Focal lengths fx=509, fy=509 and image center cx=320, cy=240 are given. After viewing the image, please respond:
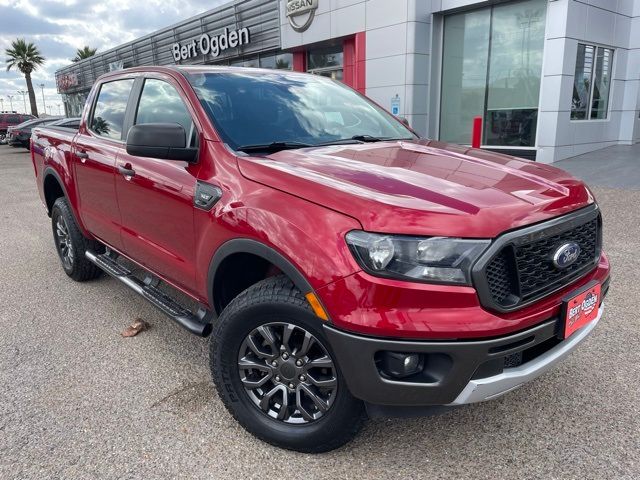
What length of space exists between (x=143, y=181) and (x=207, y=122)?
665 millimetres

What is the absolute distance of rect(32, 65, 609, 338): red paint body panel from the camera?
6.10 feet

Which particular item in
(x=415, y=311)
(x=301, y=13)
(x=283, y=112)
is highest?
(x=301, y=13)

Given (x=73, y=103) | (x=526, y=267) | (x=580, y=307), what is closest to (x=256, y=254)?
(x=526, y=267)

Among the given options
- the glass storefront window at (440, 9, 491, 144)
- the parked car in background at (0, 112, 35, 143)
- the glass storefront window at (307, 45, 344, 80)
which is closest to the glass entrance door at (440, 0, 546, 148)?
the glass storefront window at (440, 9, 491, 144)

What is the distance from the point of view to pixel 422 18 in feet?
42.9

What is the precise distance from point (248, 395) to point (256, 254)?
700mm

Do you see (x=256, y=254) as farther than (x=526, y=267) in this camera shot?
Yes

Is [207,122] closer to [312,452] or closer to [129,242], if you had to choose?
[129,242]

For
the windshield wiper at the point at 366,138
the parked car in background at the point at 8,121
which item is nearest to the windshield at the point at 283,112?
the windshield wiper at the point at 366,138

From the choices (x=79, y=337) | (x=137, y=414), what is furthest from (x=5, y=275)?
(x=137, y=414)

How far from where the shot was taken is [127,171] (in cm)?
330

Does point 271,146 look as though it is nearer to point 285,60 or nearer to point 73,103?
point 285,60

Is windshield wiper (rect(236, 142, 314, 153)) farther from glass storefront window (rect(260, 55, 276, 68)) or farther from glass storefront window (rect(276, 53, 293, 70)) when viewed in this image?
glass storefront window (rect(260, 55, 276, 68))

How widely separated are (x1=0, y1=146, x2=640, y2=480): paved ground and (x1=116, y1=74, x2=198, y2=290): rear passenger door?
2.04 feet
